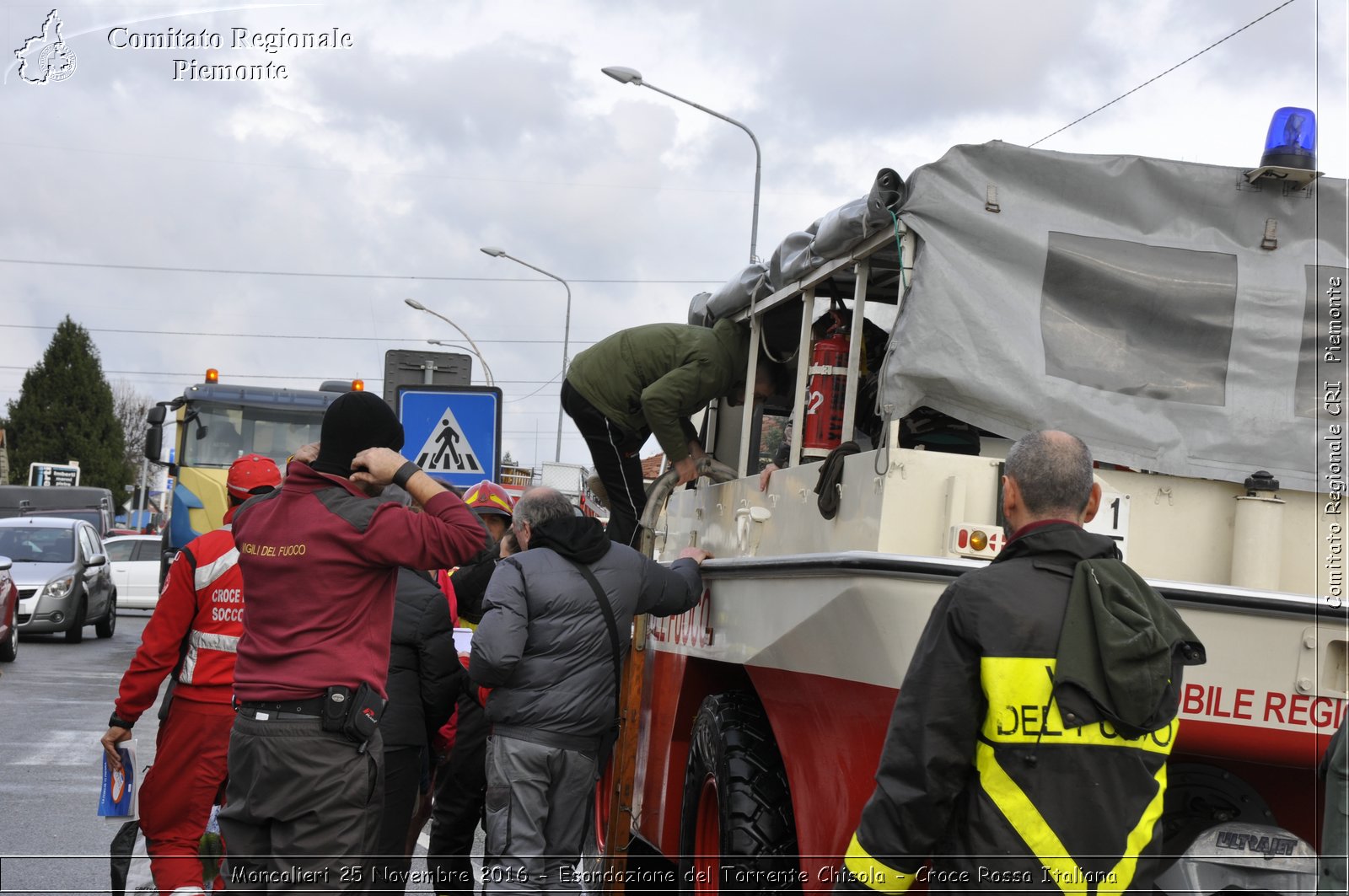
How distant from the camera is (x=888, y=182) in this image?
4.59 metres

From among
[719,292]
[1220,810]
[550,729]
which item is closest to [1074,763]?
[1220,810]

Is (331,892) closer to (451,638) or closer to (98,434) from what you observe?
(451,638)

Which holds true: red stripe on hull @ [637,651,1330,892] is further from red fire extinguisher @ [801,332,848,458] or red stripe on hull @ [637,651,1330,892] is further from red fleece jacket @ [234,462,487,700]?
red fleece jacket @ [234,462,487,700]

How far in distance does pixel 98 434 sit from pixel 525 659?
77.2 m

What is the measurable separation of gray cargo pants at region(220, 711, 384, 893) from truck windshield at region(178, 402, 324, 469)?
57.4 feet

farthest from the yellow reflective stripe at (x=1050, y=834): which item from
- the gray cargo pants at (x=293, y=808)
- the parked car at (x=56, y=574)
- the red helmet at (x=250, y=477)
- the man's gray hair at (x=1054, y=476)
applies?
the parked car at (x=56, y=574)

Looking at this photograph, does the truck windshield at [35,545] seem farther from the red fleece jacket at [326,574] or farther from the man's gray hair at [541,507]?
the red fleece jacket at [326,574]

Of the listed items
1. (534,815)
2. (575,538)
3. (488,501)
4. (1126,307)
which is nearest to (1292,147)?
(1126,307)

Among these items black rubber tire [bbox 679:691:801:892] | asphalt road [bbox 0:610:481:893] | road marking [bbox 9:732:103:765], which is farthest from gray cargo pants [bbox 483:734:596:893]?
road marking [bbox 9:732:103:765]

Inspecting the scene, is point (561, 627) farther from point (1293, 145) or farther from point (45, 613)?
point (45, 613)

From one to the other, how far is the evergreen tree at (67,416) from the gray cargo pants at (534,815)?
7560 cm

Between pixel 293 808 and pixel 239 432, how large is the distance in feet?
59.6

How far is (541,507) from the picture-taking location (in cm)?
573

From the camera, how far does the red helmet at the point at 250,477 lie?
213 inches
